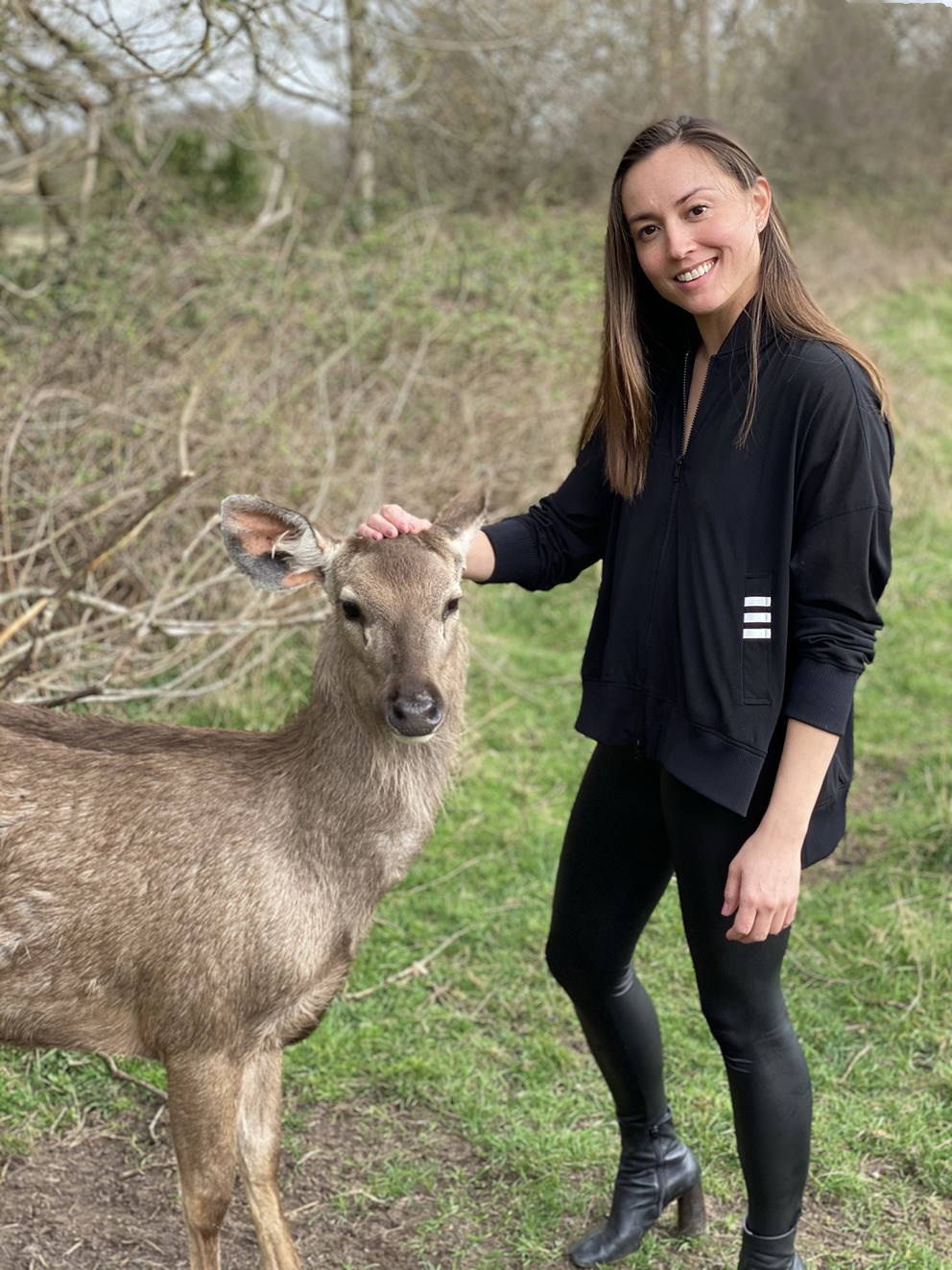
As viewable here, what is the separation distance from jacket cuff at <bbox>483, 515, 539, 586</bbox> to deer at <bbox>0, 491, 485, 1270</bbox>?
8 cm

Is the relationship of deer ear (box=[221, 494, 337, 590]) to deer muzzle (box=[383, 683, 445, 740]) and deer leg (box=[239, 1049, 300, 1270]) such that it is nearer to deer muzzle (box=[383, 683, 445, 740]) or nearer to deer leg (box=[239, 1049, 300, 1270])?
deer muzzle (box=[383, 683, 445, 740])

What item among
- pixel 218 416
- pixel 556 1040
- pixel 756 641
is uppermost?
pixel 756 641

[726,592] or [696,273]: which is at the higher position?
[696,273]

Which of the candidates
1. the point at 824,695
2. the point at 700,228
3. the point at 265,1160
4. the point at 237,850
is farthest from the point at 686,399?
the point at 265,1160

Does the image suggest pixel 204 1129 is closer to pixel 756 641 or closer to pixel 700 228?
pixel 756 641

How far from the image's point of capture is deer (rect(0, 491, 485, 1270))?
9.84 feet

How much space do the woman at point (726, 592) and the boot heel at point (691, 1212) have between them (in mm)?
489

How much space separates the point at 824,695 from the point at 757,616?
208 millimetres

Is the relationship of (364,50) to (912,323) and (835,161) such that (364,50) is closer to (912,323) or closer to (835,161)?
(912,323)

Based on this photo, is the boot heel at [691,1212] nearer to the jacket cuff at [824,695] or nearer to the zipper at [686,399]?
the jacket cuff at [824,695]

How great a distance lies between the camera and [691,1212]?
11.5 feet

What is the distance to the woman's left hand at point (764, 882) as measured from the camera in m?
2.58

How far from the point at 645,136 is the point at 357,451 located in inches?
203

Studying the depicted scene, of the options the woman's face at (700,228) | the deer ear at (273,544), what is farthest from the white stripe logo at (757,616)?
the deer ear at (273,544)
